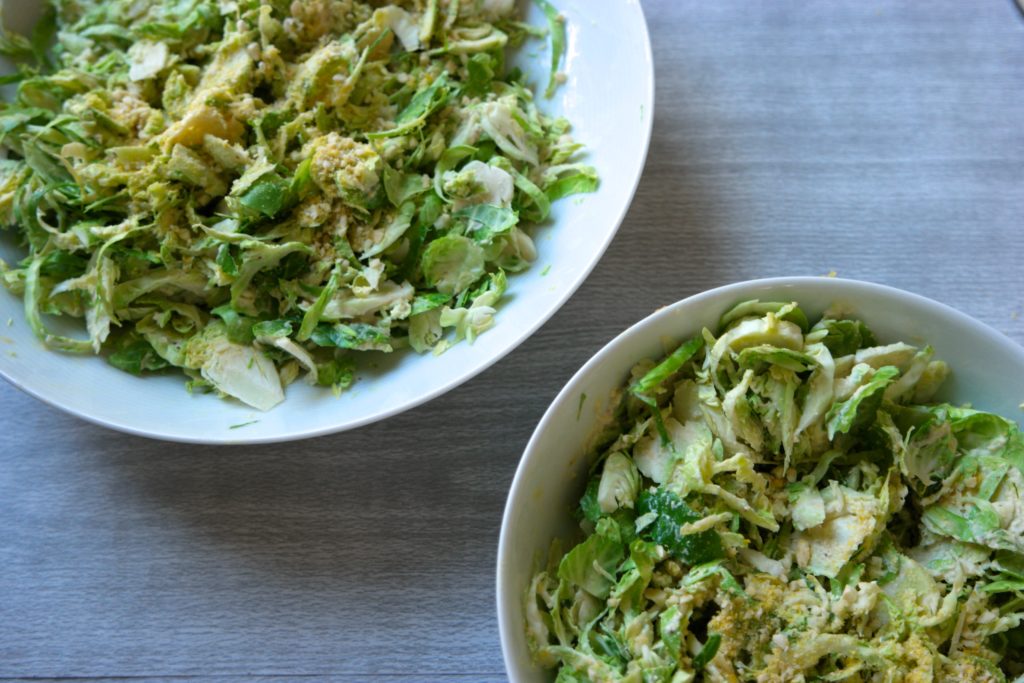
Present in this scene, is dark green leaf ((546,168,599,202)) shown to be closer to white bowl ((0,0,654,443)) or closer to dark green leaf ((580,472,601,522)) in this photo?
white bowl ((0,0,654,443))

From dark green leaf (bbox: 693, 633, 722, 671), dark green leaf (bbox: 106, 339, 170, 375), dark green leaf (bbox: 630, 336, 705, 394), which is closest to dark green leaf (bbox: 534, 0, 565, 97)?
dark green leaf (bbox: 630, 336, 705, 394)

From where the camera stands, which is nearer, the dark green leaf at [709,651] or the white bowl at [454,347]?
the dark green leaf at [709,651]

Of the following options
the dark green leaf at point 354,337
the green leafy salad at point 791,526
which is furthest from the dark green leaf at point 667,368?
the dark green leaf at point 354,337

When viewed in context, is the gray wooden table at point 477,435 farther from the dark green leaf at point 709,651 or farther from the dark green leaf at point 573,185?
the dark green leaf at point 709,651

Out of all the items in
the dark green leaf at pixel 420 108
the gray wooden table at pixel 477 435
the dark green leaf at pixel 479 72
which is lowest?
the gray wooden table at pixel 477 435

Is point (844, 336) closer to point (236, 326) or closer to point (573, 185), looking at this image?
point (573, 185)
